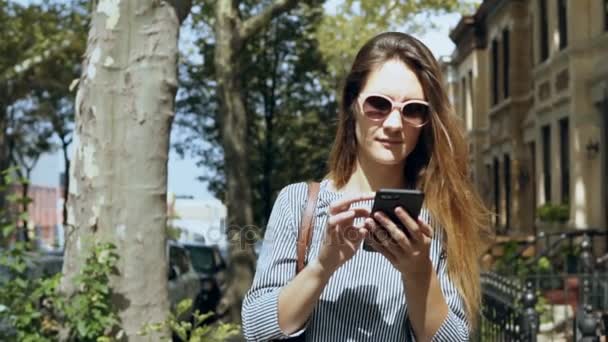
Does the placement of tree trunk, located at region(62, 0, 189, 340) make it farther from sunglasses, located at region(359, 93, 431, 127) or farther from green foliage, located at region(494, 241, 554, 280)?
green foliage, located at region(494, 241, 554, 280)

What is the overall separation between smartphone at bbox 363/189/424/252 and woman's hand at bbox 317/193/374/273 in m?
0.04

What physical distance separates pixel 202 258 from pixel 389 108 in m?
Answer: 20.7

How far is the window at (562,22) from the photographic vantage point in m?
23.5

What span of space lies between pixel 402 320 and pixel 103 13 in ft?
12.6

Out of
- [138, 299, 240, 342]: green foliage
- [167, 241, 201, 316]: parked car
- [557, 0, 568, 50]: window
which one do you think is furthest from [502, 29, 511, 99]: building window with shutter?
[138, 299, 240, 342]: green foliage

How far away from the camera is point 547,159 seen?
86.8 feet

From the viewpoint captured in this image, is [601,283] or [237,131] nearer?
[601,283]

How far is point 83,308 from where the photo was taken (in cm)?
608

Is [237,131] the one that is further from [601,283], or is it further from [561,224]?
[601,283]

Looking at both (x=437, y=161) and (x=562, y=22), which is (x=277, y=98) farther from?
(x=437, y=161)

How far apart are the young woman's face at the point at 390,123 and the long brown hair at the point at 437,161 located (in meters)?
0.03

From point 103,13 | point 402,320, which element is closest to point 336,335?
point 402,320

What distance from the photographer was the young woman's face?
3.10 meters

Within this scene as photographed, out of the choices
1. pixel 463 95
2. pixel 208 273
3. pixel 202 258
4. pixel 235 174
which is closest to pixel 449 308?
pixel 235 174
